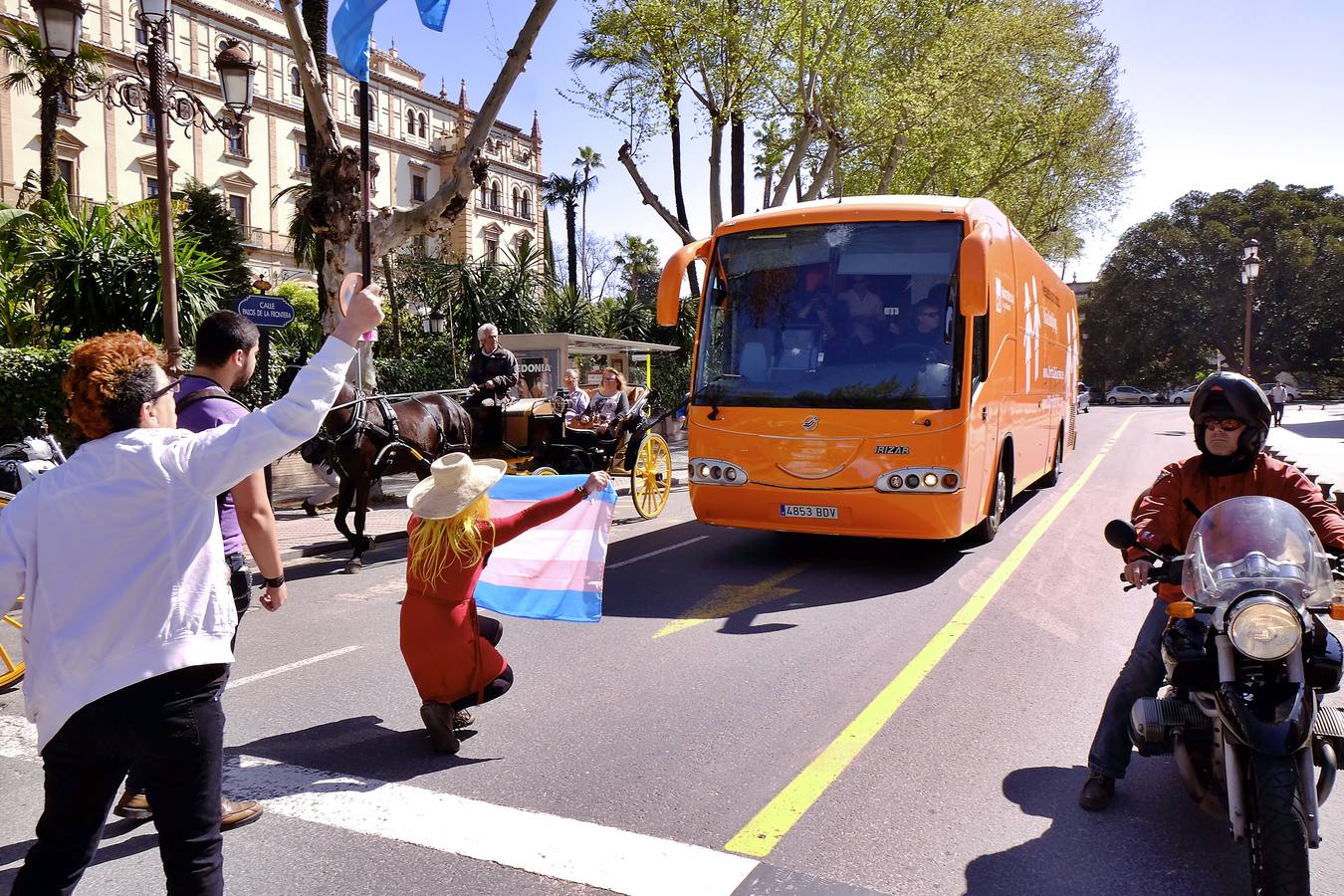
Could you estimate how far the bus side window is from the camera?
27.2 ft

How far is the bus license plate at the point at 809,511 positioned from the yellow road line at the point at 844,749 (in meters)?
1.30

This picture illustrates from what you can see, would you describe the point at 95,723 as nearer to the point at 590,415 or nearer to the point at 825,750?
the point at 825,750

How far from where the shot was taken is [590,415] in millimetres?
12945

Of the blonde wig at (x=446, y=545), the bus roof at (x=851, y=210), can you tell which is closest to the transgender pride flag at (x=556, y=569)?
the blonde wig at (x=446, y=545)

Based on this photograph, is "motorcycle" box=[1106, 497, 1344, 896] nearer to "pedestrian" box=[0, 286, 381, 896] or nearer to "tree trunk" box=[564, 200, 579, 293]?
"pedestrian" box=[0, 286, 381, 896]

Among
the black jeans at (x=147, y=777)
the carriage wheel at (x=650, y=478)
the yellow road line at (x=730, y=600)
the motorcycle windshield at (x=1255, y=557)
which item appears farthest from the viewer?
the carriage wheel at (x=650, y=478)

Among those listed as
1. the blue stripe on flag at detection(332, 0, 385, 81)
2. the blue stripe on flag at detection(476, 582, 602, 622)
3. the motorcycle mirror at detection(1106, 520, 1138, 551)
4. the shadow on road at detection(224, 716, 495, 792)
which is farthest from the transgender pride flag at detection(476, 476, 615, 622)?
the blue stripe on flag at detection(332, 0, 385, 81)

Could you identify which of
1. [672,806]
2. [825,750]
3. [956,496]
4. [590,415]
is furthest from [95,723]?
[590,415]

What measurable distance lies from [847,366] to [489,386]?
195 inches

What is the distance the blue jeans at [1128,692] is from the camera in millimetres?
3762

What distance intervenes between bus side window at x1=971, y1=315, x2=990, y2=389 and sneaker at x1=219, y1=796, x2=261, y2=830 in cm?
627

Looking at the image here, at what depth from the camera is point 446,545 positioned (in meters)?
4.49

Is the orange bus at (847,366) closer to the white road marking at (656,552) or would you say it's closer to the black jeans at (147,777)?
the white road marking at (656,552)

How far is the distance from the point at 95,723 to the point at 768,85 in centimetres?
2144
